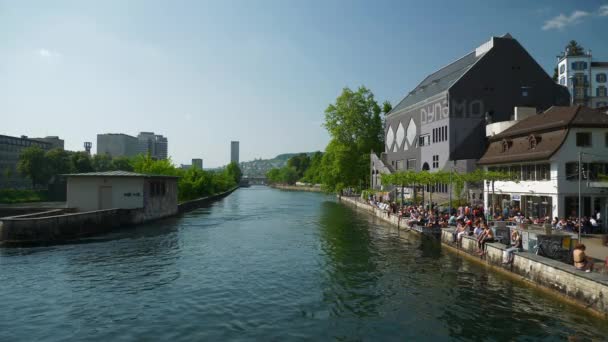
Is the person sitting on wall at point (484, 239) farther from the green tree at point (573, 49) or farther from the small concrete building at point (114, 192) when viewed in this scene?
the green tree at point (573, 49)

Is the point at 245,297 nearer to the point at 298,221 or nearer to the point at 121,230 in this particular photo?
the point at 121,230

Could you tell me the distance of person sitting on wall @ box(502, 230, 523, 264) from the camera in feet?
→ 71.6


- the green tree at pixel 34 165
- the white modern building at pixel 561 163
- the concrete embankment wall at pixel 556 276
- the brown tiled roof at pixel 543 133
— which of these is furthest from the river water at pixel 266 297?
the green tree at pixel 34 165

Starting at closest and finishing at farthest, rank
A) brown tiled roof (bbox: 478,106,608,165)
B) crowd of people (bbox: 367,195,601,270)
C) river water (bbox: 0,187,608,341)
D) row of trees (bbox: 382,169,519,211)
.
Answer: river water (bbox: 0,187,608,341) → crowd of people (bbox: 367,195,601,270) → brown tiled roof (bbox: 478,106,608,165) → row of trees (bbox: 382,169,519,211)

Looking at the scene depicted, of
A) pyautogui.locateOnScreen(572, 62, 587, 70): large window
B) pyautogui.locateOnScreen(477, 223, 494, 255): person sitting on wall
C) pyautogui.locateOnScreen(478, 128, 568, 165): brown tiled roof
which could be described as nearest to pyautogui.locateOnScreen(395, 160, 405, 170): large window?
pyautogui.locateOnScreen(478, 128, 568, 165): brown tiled roof

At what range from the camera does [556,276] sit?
17.9 meters

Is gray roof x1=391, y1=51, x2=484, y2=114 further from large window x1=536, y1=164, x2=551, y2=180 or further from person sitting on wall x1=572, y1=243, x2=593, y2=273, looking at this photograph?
person sitting on wall x1=572, y1=243, x2=593, y2=273

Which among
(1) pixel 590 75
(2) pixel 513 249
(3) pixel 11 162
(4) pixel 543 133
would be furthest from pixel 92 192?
(3) pixel 11 162

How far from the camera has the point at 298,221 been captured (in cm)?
4984

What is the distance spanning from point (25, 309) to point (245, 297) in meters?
8.75

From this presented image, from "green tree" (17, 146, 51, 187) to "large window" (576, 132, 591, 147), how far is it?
102 metres

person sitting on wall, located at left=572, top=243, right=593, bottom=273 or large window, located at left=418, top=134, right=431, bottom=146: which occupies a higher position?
large window, located at left=418, top=134, right=431, bottom=146

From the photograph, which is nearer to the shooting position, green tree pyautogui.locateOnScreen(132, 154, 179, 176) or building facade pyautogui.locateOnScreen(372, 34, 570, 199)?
building facade pyautogui.locateOnScreen(372, 34, 570, 199)

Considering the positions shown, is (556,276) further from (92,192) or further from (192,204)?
(192,204)
